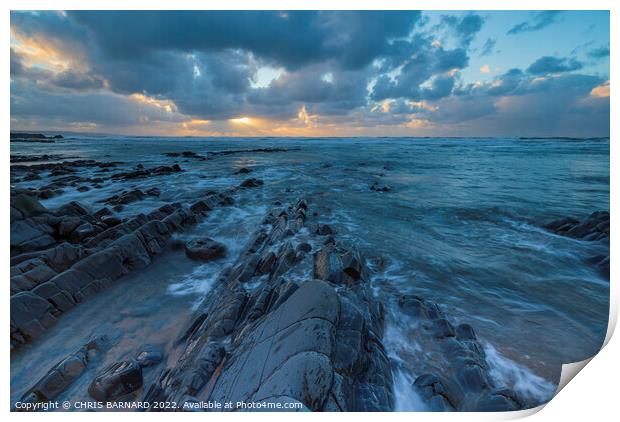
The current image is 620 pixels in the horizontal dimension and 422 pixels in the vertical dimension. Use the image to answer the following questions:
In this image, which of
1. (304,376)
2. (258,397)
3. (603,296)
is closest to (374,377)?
(304,376)

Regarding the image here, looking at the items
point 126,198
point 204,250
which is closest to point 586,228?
point 204,250

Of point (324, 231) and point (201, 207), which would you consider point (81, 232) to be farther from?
point (324, 231)

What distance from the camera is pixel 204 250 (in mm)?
5750

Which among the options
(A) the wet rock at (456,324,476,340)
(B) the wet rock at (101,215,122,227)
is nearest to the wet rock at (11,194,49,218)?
(B) the wet rock at (101,215,122,227)

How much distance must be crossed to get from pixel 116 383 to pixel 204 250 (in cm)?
320

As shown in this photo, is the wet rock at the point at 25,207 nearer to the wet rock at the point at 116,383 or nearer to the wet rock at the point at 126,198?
the wet rock at the point at 126,198

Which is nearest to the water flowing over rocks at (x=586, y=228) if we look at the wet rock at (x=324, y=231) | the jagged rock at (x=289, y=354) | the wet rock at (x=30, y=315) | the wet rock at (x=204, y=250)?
the wet rock at (x=324, y=231)

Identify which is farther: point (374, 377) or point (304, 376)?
point (374, 377)

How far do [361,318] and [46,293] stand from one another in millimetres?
4667

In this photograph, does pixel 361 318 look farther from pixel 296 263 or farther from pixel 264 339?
pixel 296 263

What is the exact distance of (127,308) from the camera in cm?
407

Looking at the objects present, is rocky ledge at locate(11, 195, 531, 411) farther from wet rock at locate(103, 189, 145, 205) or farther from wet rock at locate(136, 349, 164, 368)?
wet rock at locate(103, 189, 145, 205)

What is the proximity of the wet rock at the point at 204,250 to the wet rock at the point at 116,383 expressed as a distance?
2.95 metres

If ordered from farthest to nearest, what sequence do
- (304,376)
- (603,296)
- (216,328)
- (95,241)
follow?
(95,241) → (603,296) → (216,328) → (304,376)
